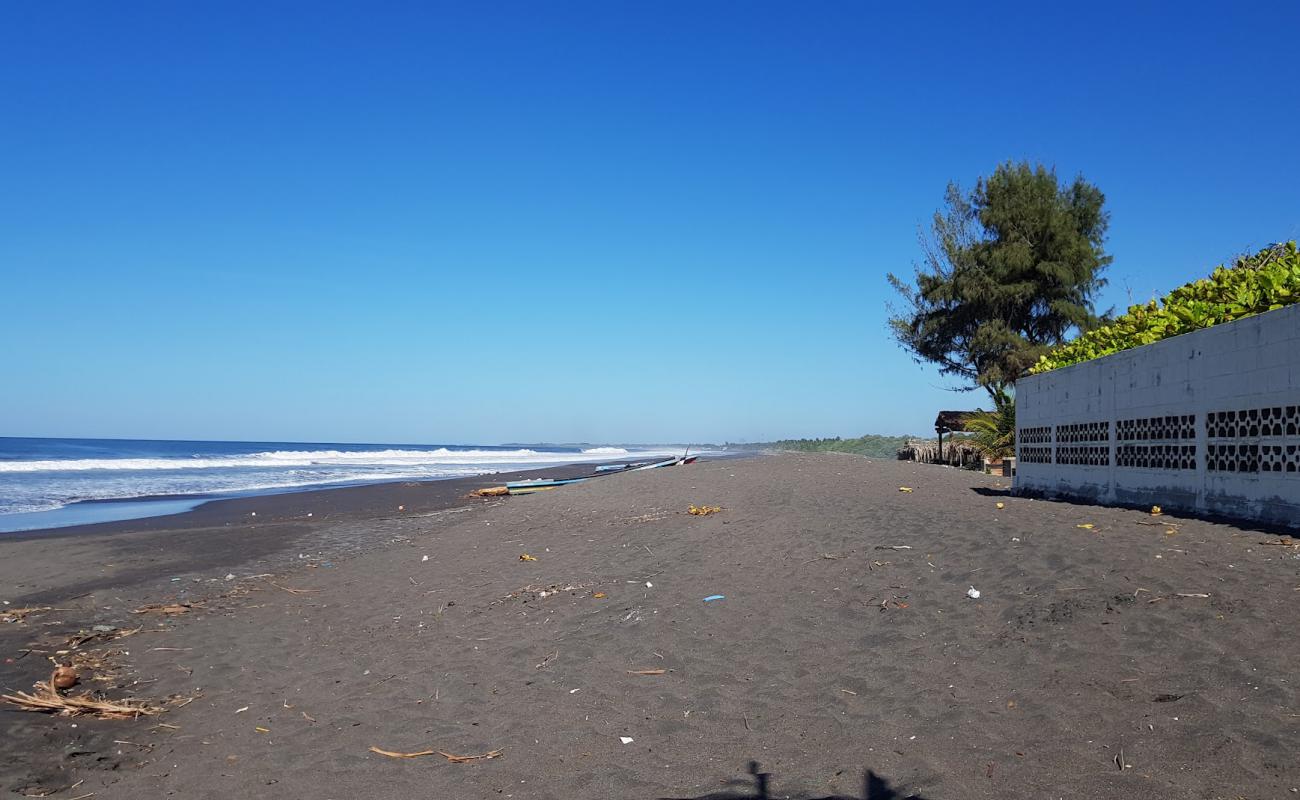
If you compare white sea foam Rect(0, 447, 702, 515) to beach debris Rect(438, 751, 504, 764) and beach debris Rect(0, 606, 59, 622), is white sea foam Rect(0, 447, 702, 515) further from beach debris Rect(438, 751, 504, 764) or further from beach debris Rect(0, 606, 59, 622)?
beach debris Rect(438, 751, 504, 764)

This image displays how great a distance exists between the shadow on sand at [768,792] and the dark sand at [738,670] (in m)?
0.02

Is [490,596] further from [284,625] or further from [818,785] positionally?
[818,785]

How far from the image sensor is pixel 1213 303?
31.7ft

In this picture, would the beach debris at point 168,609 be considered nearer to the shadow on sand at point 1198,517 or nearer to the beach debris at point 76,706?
the beach debris at point 76,706

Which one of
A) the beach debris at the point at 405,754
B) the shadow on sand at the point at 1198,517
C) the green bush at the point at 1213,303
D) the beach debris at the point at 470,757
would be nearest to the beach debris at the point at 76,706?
the beach debris at the point at 405,754

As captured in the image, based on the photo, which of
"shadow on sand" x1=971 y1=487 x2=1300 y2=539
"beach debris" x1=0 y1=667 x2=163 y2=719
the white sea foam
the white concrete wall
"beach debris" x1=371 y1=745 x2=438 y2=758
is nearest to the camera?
"beach debris" x1=371 y1=745 x2=438 y2=758

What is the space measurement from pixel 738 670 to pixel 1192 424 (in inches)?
232

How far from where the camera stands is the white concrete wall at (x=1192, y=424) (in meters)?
7.30

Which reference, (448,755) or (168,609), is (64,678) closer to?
(168,609)

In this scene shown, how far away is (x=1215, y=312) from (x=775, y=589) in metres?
5.87

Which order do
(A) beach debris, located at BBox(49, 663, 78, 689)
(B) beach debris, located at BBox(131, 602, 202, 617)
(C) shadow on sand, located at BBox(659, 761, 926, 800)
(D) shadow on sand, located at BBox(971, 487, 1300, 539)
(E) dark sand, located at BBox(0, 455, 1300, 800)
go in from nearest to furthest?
(C) shadow on sand, located at BBox(659, 761, 926, 800) < (E) dark sand, located at BBox(0, 455, 1300, 800) < (A) beach debris, located at BBox(49, 663, 78, 689) < (D) shadow on sand, located at BBox(971, 487, 1300, 539) < (B) beach debris, located at BBox(131, 602, 202, 617)

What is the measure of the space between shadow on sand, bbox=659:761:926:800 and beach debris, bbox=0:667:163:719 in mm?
3928

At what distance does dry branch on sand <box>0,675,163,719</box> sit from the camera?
5.80 metres

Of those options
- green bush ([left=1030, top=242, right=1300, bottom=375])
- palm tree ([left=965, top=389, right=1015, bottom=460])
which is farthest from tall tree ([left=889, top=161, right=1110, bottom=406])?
green bush ([left=1030, top=242, right=1300, bottom=375])
